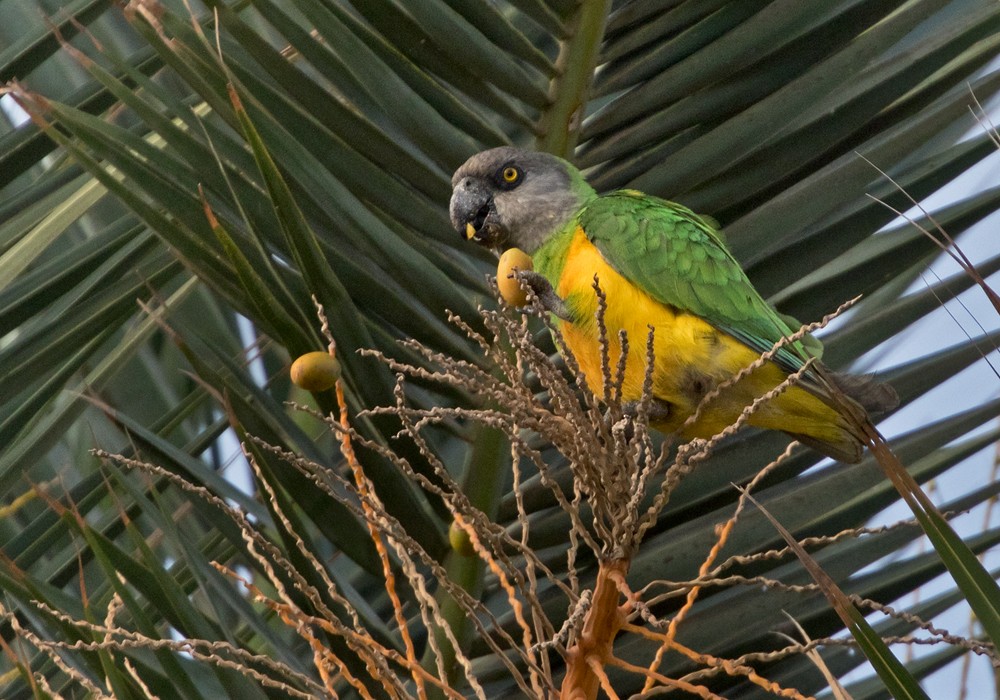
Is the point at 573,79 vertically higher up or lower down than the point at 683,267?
higher up

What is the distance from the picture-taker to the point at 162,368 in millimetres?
2957

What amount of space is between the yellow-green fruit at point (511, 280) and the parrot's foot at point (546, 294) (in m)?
0.02

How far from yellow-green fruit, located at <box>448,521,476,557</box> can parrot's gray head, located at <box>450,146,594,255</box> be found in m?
0.65

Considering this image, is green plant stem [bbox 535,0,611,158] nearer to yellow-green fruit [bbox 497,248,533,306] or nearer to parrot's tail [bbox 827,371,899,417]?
yellow-green fruit [bbox 497,248,533,306]

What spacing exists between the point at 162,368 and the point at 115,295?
2.63ft

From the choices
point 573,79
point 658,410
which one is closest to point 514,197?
point 573,79

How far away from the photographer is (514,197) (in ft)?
9.04

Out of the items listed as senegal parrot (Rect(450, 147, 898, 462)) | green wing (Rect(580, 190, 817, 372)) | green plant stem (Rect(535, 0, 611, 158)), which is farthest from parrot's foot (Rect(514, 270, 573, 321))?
green plant stem (Rect(535, 0, 611, 158))

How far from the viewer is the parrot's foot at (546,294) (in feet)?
6.35

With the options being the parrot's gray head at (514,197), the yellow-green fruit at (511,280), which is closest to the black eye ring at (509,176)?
the parrot's gray head at (514,197)

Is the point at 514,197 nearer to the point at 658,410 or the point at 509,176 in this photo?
the point at 509,176

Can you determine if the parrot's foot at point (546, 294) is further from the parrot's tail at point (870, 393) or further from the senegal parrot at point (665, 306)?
the parrot's tail at point (870, 393)

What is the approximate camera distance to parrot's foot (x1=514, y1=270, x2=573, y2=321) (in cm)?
194

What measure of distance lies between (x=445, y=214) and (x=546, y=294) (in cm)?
34
